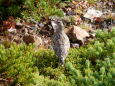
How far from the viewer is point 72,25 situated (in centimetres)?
1009

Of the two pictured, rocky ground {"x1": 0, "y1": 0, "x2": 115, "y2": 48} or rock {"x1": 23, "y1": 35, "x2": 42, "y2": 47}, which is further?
rocky ground {"x1": 0, "y1": 0, "x2": 115, "y2": 48}

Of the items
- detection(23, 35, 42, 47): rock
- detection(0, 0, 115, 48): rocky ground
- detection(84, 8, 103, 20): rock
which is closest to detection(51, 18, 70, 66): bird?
detection(0, 0, 115, 48): rocky ground

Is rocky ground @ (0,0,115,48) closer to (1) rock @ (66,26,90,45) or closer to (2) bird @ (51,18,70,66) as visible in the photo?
(1) rock @ (66,26,90,45)

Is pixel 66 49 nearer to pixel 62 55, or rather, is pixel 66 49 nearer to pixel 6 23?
pixel 62 55

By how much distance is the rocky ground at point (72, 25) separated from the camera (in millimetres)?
9141

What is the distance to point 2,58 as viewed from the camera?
6.98 m

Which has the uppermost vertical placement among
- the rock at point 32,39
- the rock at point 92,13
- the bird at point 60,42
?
the bird at point 60,42

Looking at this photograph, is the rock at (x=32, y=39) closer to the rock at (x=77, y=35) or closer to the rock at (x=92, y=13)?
the rock at (x=77, y=35)

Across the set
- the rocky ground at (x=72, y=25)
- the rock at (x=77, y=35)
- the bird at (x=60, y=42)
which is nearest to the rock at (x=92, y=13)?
the rocky ground at (x=72, y=25)

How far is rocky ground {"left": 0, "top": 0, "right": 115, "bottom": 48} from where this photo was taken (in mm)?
9141

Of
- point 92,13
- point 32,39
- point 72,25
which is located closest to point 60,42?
point 32,39

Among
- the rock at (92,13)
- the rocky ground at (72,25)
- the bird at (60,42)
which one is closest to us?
the bird at (60,42)

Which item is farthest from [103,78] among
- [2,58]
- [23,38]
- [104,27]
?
[104,27]

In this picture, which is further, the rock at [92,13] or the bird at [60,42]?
the rock at [92,13]
